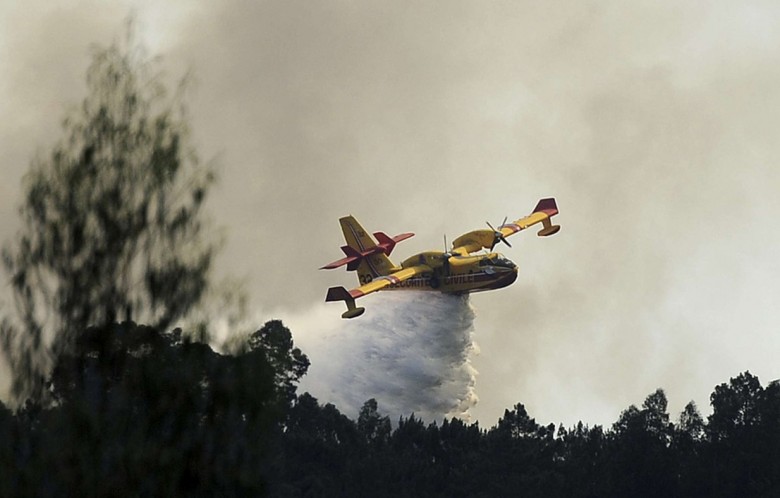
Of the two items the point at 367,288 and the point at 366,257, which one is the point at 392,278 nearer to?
the point at 367,288

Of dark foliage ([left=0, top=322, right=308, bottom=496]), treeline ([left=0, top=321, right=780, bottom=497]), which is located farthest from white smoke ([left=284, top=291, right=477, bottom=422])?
dark foliage ([left=0, top=322, right=308, bottom=496])

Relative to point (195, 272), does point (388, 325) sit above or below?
above

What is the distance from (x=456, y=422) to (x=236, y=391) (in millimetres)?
111954

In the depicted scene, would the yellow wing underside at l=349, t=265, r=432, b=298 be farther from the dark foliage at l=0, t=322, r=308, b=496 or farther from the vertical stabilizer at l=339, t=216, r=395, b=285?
the dark foliage at l=0, t=322, r=308, b=496

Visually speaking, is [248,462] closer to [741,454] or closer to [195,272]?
[195,272]

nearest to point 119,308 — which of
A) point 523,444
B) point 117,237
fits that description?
point 117,237

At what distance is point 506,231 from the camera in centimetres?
16538

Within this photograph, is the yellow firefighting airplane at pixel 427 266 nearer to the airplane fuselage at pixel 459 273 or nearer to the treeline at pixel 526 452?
the airplane fuselage at pixel 459 273

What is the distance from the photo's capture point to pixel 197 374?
198 feet

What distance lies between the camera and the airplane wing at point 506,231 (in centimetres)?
15662

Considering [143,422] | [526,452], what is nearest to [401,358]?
[526,452]

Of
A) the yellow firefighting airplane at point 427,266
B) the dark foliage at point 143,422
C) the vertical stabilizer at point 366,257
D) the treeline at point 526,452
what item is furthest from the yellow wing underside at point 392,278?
the dark foliage at point 143,422

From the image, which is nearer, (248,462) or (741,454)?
(248,462)

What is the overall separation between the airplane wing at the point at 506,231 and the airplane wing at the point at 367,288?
3.18 meters
